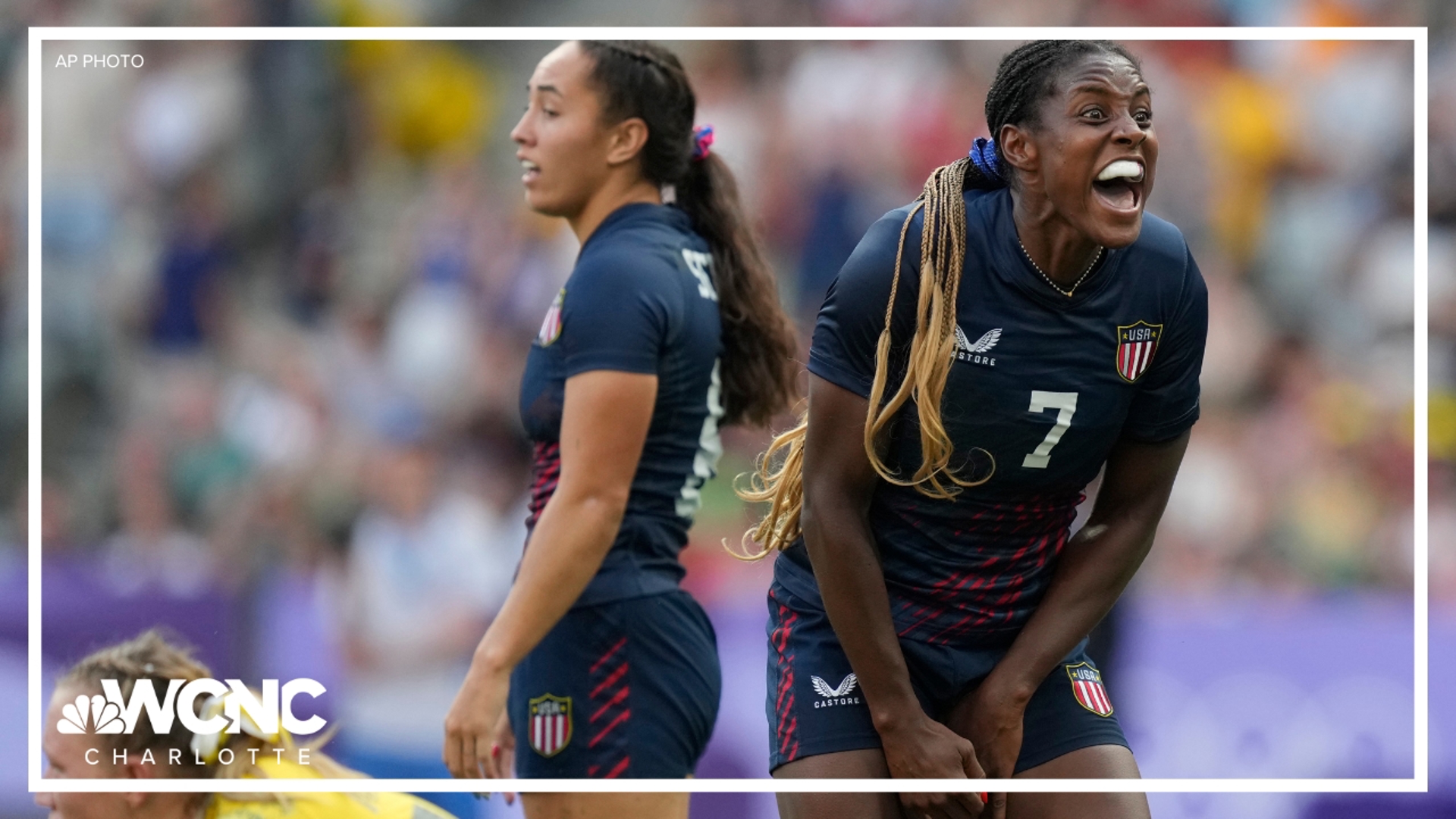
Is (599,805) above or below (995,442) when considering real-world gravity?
below

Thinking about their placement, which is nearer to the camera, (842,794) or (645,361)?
(842,794)

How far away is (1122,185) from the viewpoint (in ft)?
7.91

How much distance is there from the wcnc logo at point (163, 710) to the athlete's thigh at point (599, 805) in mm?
598

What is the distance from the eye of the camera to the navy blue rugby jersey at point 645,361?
3.06 metres

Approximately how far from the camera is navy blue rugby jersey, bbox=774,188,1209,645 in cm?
248

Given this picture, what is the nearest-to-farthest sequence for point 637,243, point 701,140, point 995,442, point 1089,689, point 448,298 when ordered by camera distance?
point 995,442, point 1089,689, point 637,243, point 701,140, point 448,298

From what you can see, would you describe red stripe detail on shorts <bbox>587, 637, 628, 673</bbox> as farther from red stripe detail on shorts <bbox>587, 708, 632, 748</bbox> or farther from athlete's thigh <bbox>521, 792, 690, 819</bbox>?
athlete's thigh <bbox>521, 792, 690, 819</bbox>

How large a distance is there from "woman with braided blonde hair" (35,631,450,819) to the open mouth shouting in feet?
5.77

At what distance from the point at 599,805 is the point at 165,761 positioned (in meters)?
0.88

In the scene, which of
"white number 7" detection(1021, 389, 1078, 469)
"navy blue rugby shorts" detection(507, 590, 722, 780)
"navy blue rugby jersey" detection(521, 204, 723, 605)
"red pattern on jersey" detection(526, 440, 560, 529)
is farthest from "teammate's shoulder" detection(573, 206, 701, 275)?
"white number 7" detection(1021, 389, 1078, 469)

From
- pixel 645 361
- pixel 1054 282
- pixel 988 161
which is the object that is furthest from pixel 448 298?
pixel 1054 282

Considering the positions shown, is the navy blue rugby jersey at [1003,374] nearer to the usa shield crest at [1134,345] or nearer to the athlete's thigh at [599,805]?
the usa shield crest at [1134,345]

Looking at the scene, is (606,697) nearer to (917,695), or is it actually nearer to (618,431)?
(618,431)

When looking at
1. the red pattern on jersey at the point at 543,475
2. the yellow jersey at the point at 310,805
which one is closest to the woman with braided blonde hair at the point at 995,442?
the red pattern on jersey at the point at 543,475
